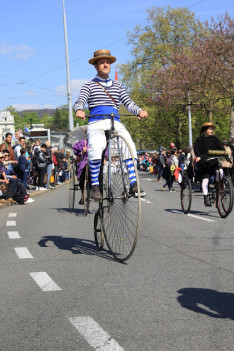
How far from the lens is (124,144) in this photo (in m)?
5.82

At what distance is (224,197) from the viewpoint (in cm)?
1106

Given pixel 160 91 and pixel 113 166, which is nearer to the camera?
pixel 113 166

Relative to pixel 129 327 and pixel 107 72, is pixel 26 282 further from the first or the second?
pixel 107 72

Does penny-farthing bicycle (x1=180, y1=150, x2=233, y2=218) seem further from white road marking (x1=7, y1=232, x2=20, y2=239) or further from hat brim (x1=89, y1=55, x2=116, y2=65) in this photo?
hat brim (x1=89, y1=55, x2=116, y2=65)

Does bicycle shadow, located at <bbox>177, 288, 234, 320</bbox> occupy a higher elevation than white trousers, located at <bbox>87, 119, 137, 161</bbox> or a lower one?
lower

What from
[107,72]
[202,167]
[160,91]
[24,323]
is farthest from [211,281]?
[160,91]

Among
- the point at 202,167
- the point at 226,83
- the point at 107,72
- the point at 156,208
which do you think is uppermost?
the point at 226,83

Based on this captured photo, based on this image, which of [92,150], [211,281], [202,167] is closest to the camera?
[211,281]

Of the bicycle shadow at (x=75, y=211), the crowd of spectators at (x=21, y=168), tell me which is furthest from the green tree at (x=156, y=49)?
the bicycle shadow at (x=75, y=211)

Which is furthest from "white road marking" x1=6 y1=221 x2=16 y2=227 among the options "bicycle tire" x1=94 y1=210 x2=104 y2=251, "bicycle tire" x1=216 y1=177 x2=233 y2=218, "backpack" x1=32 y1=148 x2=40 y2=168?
"backpack" x1=32 y1=148 x2=40 y2=168

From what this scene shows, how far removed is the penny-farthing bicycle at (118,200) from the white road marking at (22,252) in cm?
106

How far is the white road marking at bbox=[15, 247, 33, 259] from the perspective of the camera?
6.77 metres

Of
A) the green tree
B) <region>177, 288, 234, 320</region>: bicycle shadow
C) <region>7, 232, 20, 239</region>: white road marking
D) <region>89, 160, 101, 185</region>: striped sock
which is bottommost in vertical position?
<region>7, 232, 20, 239</region>: white road marking

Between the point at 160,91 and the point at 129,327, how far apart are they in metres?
37.8
